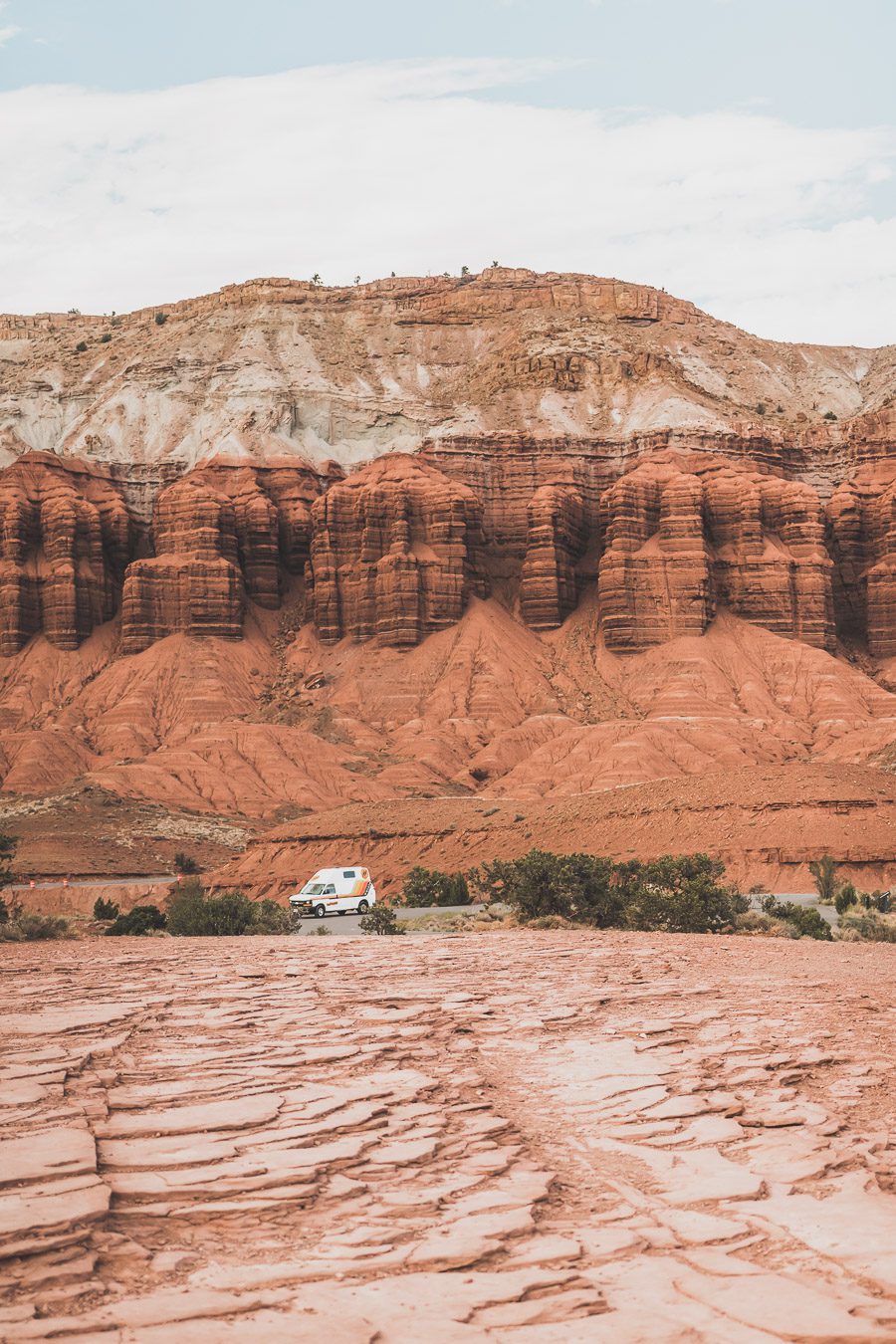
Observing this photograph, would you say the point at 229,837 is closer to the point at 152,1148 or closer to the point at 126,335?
the point at 152,1148

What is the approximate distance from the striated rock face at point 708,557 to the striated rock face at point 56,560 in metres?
32.6

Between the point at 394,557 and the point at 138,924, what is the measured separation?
58697mm

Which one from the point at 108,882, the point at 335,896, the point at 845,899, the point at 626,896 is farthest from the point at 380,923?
the point at 108,882

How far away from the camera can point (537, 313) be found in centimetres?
12044

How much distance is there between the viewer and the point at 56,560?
3652 inches

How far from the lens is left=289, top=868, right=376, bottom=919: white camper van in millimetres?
36094

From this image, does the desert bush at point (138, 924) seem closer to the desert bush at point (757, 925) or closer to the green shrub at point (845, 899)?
the desert bush at point (757, 925)

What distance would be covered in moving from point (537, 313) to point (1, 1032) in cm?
11524

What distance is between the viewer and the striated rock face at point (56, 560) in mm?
92062

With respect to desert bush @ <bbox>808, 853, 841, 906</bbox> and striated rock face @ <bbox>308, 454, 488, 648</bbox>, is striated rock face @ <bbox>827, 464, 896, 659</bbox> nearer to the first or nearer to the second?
striated rock face @ <bbox>308, 454, 488, 648</bbox>

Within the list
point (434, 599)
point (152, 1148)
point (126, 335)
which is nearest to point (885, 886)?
point (152, 1148)

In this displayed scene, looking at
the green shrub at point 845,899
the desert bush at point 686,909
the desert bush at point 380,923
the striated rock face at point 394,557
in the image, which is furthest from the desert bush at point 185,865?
the striated rock face at point 394,557

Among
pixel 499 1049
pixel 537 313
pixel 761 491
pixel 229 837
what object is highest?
pixel 537 313

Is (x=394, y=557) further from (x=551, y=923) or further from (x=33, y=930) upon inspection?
(x=33, y=930)
